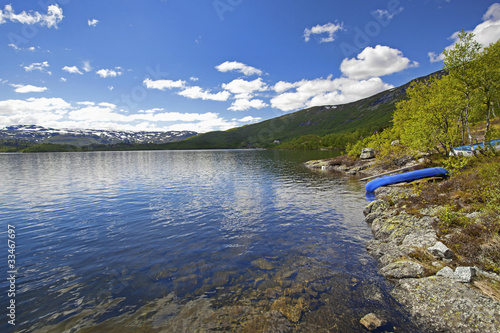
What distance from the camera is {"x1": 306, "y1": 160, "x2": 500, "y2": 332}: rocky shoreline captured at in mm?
8945

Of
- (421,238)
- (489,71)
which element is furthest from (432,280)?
(489,71)

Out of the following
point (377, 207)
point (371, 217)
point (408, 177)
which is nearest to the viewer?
point (371, 217)

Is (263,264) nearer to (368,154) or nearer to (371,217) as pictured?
(371,217)

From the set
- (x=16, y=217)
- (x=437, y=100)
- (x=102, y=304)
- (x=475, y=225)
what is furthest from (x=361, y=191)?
(x=16, y=217)

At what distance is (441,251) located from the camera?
12836 mm

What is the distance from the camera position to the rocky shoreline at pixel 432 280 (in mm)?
8945

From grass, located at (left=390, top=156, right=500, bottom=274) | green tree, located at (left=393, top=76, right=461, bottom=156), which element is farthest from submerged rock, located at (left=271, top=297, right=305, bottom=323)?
green tree, located at (left=393, top=76, right=461, bottom=156)

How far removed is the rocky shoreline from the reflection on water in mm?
917

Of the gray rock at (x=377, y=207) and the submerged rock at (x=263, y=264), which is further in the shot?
the gray rock at (x=377, y=207)

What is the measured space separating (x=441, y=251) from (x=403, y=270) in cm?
264

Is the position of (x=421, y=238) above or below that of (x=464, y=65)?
below

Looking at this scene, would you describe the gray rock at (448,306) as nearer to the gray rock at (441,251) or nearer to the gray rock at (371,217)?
the gray rock at (441,251)

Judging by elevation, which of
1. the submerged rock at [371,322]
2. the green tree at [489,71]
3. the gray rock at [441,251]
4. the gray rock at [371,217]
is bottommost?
the submerged rock at [371,322]

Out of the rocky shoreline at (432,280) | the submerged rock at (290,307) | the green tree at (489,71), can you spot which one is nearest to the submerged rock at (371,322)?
the rocky shoreline at (432,280)
